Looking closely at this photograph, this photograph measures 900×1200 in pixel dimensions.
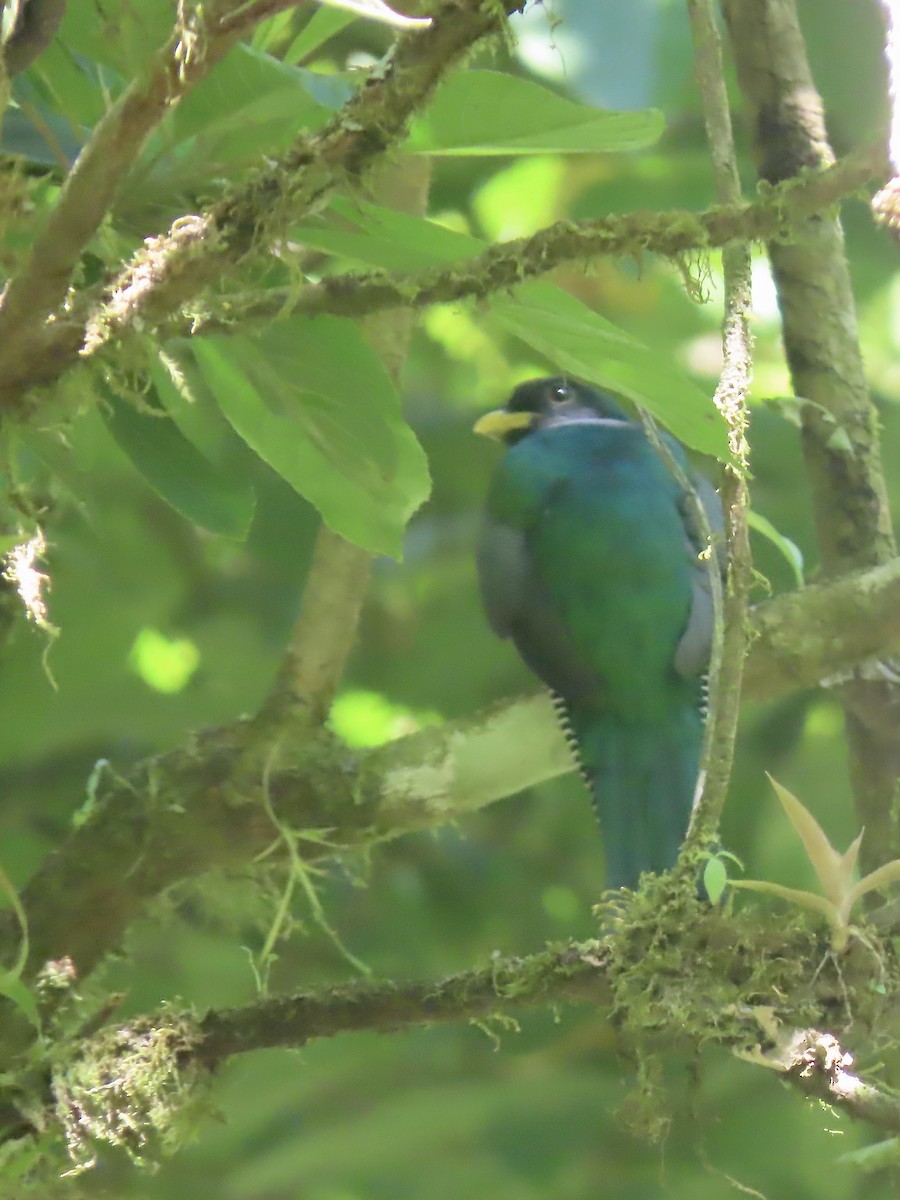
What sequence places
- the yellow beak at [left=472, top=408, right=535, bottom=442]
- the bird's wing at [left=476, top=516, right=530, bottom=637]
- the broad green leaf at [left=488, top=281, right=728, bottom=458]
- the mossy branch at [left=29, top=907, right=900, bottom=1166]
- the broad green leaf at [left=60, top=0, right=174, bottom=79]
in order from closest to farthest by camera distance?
the mossy branch at [left=29, top=907, right=900, bottom=1166] < the broad green leaf at [left=60, top=0, right=174, bottom=79] < the broad green leaf at [left=488, top=281, right=728, bottom=458] < the bird's wing at [left=476, top=516, right=530, bottom=637] < the yellow beak at [left=472, top=408, right=535, bottom=442]

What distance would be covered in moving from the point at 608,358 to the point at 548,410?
1.42m

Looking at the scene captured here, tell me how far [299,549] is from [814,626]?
96 centimetres

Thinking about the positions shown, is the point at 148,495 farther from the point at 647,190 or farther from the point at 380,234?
the point at 380,234

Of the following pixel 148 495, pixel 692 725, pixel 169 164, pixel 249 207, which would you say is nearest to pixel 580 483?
pixel 692 725

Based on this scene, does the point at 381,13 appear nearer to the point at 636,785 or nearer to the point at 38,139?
the point at 38,139

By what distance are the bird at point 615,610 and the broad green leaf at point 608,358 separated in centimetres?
70

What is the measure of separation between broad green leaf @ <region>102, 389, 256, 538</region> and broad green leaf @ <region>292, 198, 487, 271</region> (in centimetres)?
30

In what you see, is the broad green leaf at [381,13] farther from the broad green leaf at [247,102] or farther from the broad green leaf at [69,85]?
the broad green leaf at [69,85]

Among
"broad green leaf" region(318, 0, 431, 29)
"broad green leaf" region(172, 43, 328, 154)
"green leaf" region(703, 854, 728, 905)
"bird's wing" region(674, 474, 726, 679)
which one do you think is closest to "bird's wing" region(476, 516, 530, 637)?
"bird's wing" region(674, 474, 726, 679)

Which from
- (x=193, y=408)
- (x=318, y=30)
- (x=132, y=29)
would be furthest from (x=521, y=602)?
(x=132, y=29)

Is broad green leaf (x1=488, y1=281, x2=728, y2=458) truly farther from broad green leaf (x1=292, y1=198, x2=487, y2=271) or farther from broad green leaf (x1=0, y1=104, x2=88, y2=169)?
broad green leaf (x1=0, y1=104, x2=88, y2=169)

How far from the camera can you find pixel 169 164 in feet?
3.84

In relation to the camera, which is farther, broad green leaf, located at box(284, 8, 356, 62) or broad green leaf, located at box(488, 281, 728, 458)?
broad green leaf, located at box(284, 8, 356, 62)

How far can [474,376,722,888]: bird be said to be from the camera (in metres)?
1.92
